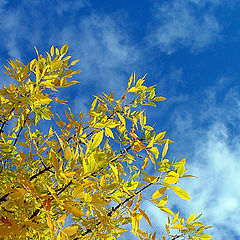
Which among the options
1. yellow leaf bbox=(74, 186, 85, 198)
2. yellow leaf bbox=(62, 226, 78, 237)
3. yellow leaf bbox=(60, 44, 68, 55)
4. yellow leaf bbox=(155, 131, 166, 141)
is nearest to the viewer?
yellow leaf bbox=(74, 186, 85, 198)

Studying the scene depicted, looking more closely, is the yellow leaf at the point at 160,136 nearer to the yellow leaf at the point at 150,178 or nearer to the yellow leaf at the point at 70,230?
the yellow leaf at the point at 150,178

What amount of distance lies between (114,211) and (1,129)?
1.13 metres

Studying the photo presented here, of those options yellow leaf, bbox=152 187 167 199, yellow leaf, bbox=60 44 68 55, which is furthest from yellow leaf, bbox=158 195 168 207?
yellow leaf, bbox=60 44 68 55

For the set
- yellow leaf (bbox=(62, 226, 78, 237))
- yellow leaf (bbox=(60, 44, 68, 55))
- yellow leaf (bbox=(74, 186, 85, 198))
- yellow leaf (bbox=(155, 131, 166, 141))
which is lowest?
yellow leaf (bbox=(62, 226, 78, 237))

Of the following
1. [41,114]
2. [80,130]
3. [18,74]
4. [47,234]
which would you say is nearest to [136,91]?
[80,130]

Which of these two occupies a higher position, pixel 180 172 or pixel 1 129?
pixel 1 129

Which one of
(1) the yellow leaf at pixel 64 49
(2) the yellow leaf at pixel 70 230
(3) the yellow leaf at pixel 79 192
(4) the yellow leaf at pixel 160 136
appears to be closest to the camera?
Answer: (3) the yellow leaf at pixel 79 192

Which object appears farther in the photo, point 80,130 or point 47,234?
point 47,234

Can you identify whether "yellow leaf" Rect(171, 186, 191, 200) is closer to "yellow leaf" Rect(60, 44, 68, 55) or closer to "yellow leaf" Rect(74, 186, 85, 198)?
"yellow leaf" Rect(74, 186, 85, 198)

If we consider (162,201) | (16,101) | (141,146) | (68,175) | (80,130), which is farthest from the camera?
A: (16,101)

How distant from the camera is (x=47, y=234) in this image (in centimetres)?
195

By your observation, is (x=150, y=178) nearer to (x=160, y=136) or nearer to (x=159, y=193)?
(x=159, y=193)

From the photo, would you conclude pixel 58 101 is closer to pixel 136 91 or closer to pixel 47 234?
pixel 136 91

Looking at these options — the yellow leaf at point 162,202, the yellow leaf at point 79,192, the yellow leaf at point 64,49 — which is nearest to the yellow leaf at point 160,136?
the yellow leaf at point 162,202
